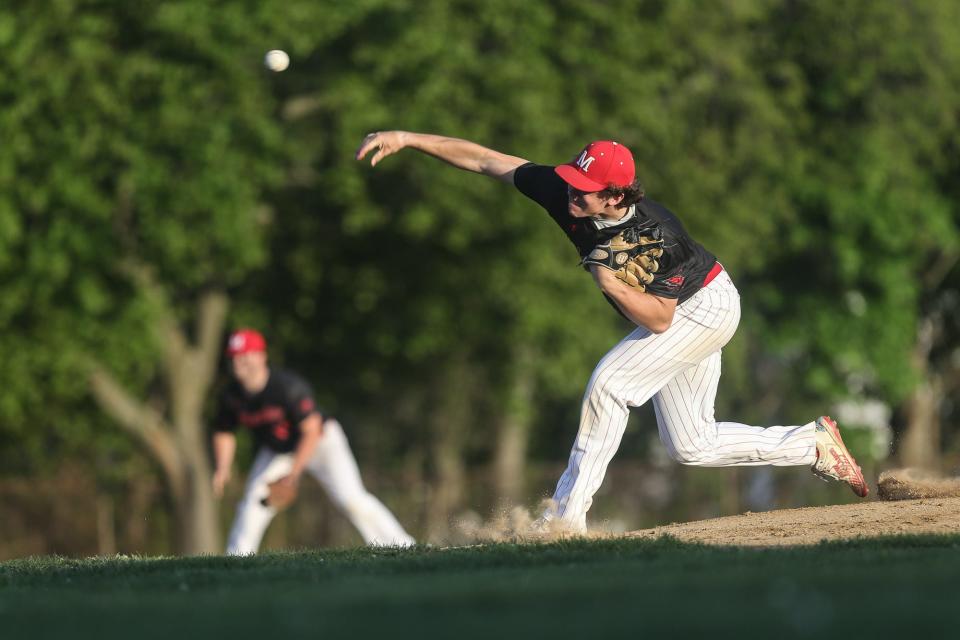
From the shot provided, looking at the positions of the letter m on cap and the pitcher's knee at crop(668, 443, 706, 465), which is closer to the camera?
the letter m on cap

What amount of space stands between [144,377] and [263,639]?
65.4 feet

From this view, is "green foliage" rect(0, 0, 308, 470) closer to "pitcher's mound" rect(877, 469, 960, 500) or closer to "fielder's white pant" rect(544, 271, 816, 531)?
"pitcher's mound" rect(877, 469, 960, 500)

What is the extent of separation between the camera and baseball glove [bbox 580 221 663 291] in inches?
328

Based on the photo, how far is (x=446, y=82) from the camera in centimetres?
2034

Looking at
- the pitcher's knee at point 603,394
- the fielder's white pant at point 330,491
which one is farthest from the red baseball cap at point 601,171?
the fielder's white pant at point 330,491

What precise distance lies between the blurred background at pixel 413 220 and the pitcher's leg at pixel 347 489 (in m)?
2.01

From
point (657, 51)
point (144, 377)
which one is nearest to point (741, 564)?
point (657, 51)

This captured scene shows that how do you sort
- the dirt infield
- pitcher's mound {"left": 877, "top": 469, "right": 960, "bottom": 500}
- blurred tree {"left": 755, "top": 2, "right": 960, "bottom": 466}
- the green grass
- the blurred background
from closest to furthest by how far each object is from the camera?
the green grass, the dirt infield, pitcher's mound {"left": 877, "top": 469, "right": 960, "bottom": 500}, the blurred background, blurred tree {"left": 755, "top": 2, "right": 960, "bottom": 466}

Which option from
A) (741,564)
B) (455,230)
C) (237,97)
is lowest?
(741,564)

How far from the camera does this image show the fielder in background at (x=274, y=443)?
46.3 feet

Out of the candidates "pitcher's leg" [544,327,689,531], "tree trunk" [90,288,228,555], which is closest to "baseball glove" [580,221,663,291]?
"pitcher's leg" [544,327,689,531]

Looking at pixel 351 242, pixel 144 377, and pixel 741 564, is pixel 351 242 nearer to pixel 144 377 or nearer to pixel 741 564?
pixel 144 377

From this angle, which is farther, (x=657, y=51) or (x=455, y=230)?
(x=657, y=51)

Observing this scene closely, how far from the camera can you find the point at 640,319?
8492 millimetres
